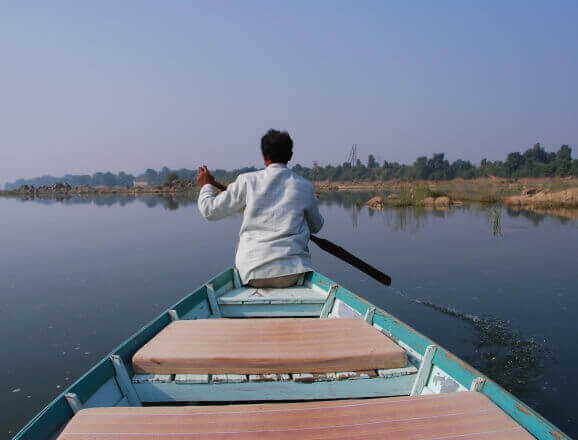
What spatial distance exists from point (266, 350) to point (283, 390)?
20 cm

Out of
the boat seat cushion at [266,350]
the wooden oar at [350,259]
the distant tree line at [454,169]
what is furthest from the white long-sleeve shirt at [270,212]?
the distant tree line at [454,169]

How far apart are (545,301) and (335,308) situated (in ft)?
12.7

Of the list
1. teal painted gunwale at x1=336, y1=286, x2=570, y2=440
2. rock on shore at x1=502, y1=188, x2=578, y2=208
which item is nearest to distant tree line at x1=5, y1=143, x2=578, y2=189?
rock on shore at x1=502, y1=188, x2=578, y2=208

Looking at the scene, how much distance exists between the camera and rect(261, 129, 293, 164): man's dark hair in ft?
10.7

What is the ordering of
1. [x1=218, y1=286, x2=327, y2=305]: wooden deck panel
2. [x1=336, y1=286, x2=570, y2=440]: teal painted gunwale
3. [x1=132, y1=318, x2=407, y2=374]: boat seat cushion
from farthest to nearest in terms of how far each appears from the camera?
[x1=218, y1=286, x2=327, y2=305]: wooden deck panel < [x1=132, y1=318, x2=407, y2=374]: boat seat cushion < [x1=336, y1=286, x2=570, y2=440]: teal painted gunwale

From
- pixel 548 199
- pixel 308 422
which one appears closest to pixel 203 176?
pixel 308 422

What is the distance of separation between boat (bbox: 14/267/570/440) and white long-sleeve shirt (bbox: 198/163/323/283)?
795 mm

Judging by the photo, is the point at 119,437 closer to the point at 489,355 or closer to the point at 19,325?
the point at 489,355

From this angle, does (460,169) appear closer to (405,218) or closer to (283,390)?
(405,218)

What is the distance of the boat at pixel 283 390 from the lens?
4.50 feet

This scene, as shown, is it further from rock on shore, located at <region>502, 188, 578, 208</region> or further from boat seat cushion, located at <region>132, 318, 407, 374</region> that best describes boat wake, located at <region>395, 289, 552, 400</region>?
rock on shore, located at <region>502, 188, 578, 208</region>

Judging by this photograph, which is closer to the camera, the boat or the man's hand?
the boat

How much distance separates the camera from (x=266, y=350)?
2008mm

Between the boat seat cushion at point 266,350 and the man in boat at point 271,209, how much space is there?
1090mm
